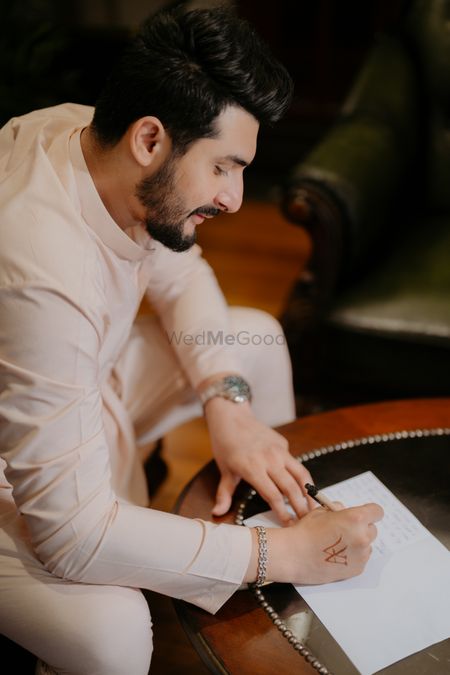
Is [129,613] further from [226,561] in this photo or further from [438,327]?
[438,327]

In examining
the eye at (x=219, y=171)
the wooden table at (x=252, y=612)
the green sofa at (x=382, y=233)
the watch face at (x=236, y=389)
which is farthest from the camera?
the green sofa at (x=382, y=233)

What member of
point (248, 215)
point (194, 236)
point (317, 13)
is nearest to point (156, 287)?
point (194, 236)

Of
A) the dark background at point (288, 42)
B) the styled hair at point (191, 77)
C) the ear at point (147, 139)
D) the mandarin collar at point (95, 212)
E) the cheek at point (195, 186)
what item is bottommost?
the dark background at point (288, 42)

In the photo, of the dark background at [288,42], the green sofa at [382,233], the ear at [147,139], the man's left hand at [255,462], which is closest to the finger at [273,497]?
the man's left hand at [255,462]

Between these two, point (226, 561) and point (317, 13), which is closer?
point (226, 561)

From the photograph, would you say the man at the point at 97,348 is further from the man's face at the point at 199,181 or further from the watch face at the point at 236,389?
the watch face at the point at 236,389

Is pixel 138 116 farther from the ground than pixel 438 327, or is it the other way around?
pixel 138 116

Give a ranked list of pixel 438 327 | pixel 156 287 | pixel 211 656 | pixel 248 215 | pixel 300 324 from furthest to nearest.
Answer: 1. pixel 248 215
2. pixel 300 324
3. pixel 438 327
4. pixel 156 287
5. pixel 211 656

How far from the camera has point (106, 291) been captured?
3.86 feet

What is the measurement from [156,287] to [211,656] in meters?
0.72

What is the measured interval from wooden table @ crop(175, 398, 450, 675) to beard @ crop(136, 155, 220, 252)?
1.27 feet

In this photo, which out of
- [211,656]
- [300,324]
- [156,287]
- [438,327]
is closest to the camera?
[211,656]

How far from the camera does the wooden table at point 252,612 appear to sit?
914 millimetres

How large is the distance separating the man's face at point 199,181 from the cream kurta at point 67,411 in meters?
0.08
